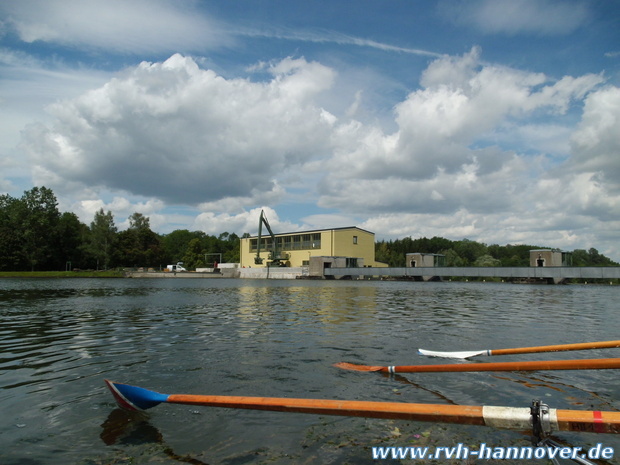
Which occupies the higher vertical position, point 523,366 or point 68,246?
point 68,246

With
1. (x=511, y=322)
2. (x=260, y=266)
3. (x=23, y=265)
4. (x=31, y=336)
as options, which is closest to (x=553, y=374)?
(x=511, y=322)

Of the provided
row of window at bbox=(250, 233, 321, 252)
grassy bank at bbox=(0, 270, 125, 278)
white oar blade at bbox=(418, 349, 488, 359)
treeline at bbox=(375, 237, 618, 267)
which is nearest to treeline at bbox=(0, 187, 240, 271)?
grassy bank at bbox=(0, 270, 125, 278)

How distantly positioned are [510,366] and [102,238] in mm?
114683

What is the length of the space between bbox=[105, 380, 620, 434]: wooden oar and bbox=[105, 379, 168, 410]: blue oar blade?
571mm

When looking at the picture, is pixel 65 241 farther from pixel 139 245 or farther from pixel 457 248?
pixel 457 248

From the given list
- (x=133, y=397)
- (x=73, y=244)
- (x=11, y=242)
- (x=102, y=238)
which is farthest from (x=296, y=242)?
(x=133, y=397)

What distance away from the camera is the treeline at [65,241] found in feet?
306

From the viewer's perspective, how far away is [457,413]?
13.0ft

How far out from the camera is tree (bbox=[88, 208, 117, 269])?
106 meters

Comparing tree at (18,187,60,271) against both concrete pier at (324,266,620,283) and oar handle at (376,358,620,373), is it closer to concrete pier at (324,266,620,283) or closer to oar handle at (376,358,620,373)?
concrete pier at (324,266,620,283)

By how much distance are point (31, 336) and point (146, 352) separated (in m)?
5.18

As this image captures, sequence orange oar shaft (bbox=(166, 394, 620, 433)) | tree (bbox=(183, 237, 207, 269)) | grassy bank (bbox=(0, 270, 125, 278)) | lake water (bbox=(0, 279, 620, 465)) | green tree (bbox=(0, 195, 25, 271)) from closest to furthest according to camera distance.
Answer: orange oar shaft (bbox=(166, 394, 620, 433)) < lake water (bbox=(0, 279, 620, 465)) < grassy bank (bbox=(0, 270, 125, 278)) < green tree (bbox=(0, 195, 25, 271)) < tree (bbox=(183, 237, 207, 269))

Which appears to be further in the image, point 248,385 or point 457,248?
point 457,248

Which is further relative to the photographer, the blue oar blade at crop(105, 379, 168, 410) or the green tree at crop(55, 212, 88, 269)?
the green tree at crop(55, 212, 88, 269)
